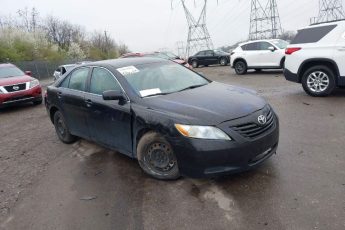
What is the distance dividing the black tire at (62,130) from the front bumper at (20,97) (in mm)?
5635

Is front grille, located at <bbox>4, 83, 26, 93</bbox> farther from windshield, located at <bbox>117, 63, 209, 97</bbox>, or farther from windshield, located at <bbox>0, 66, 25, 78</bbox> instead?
windshield, located at <bbox>117, 63, 209, 97</bbox>

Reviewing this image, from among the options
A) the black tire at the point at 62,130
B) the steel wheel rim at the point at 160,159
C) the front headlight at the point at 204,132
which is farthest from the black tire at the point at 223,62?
the front headlight at the point at 204,132

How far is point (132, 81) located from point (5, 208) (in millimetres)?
2309

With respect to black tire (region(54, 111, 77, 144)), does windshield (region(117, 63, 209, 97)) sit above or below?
above

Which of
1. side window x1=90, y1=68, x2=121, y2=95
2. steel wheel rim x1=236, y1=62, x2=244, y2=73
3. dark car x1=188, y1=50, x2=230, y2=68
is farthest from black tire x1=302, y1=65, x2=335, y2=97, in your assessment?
dark car x1=188, y1=50, x2=230, y2=68

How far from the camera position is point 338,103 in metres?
7.79

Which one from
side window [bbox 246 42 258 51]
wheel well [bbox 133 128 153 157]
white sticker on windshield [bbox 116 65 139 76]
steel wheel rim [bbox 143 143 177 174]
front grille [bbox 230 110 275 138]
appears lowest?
steel wheel rim [bbox 143 143 177 174]

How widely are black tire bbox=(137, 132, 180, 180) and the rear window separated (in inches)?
245

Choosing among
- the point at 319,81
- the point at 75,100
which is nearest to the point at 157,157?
the point at 75,100

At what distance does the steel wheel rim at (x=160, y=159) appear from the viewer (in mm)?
4133

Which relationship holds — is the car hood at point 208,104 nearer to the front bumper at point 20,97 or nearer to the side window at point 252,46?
the front bumper at point 20,97

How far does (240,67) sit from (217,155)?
564 inches

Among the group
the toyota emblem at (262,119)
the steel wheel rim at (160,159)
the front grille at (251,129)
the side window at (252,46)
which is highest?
the side window at (252,46)

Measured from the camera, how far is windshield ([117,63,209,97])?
186 inches
